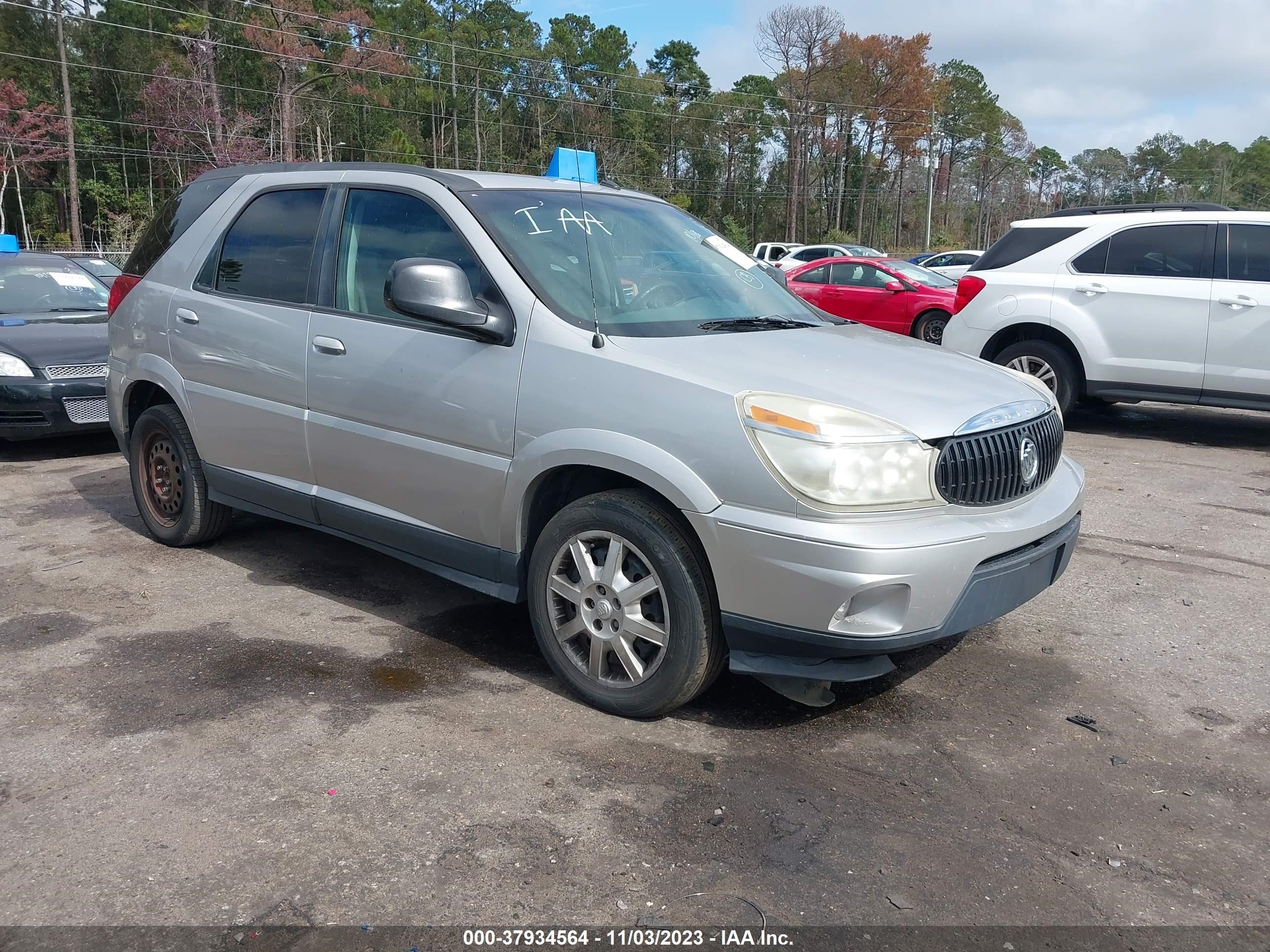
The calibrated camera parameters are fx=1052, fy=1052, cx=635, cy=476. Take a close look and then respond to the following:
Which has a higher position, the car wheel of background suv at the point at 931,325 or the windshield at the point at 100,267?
the windshield at the point at 100,267

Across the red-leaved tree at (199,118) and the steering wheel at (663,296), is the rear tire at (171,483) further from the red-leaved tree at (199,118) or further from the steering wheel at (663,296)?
the red-leaved tree at (199,118)

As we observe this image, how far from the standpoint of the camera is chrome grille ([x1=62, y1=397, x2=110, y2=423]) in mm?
7773

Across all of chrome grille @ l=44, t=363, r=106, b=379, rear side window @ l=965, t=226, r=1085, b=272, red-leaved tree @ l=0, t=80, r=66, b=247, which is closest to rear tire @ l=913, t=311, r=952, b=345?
rear side window @ l=965, t=226, r=1085, b=272

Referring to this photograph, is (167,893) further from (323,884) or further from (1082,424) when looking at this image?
(1082,424)

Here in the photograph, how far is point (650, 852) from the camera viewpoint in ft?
9.20

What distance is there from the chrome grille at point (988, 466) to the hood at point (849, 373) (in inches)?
3.3

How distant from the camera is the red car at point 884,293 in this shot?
15.0 metres

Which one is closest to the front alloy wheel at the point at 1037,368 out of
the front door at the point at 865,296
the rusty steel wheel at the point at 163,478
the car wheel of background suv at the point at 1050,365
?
the car wheel of background suv at the point at 1050,365

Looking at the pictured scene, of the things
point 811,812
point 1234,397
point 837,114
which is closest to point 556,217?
point 811,812

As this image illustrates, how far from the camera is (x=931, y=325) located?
1501cm

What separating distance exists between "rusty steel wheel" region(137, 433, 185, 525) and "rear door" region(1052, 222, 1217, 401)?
6791 millimetres

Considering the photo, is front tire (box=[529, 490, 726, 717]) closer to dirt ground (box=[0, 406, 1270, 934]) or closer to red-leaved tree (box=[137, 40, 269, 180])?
dirt ground (box=[0, 406, 1270, 934])

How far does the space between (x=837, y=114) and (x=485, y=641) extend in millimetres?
67272

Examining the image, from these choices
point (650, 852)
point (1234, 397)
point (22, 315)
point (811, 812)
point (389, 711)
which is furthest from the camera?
point (22, 315)
